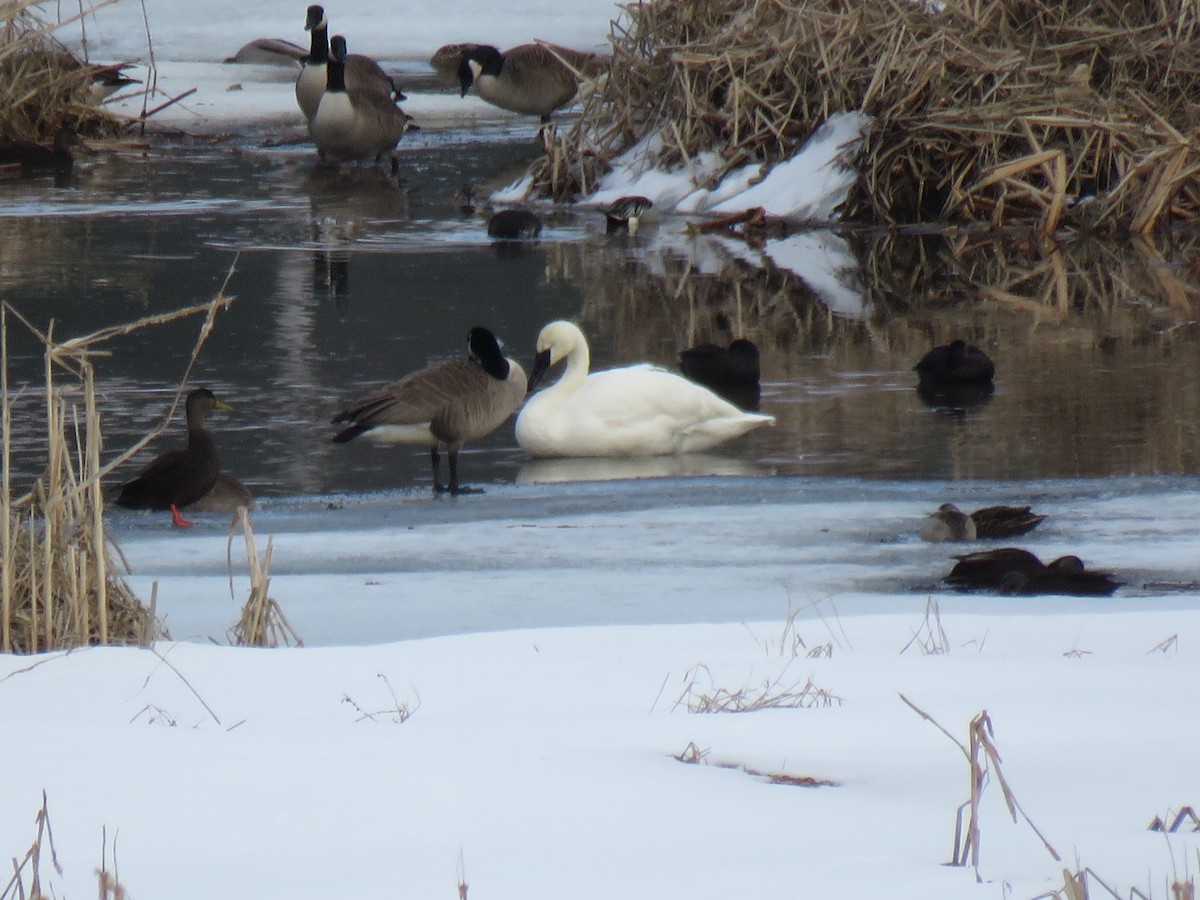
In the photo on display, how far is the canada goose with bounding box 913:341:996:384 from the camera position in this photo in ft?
30.2

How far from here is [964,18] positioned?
650 inches

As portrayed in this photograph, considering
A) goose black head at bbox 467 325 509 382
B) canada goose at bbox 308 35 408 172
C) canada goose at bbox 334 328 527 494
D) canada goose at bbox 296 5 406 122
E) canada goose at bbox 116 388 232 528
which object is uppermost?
canada goose at bbox 296 5 406 122

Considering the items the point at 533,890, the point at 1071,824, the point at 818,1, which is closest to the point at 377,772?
the point at 533,890

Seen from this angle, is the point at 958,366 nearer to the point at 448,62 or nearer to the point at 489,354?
the point at 489,354

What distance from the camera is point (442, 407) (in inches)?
307

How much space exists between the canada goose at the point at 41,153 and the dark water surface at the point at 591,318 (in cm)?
187

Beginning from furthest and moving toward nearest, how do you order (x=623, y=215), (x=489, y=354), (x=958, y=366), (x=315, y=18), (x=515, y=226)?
(x=315, y=18), (x=623, y=215), (x=515, y=226), (x=958, y=366), (x=489, y=354)

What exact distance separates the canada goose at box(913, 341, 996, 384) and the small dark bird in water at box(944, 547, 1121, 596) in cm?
337

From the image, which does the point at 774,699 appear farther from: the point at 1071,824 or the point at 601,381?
the point at 601,381

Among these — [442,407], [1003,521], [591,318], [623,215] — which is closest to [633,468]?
[442,407]

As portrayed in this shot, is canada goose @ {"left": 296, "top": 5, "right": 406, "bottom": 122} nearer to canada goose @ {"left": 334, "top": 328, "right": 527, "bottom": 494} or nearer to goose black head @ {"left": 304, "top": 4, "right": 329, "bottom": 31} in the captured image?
goose black head @ {"left": 304, "top": 4, "right": 329, "bottom": 31}

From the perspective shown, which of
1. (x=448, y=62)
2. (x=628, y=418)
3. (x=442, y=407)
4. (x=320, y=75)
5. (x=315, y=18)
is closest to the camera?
(x=442, y=407)

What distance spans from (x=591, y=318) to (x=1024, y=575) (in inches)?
239

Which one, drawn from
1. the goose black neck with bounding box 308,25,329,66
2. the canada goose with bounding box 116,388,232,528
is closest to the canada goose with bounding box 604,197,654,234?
the goose black neck with bounding box 308,25,329,66
